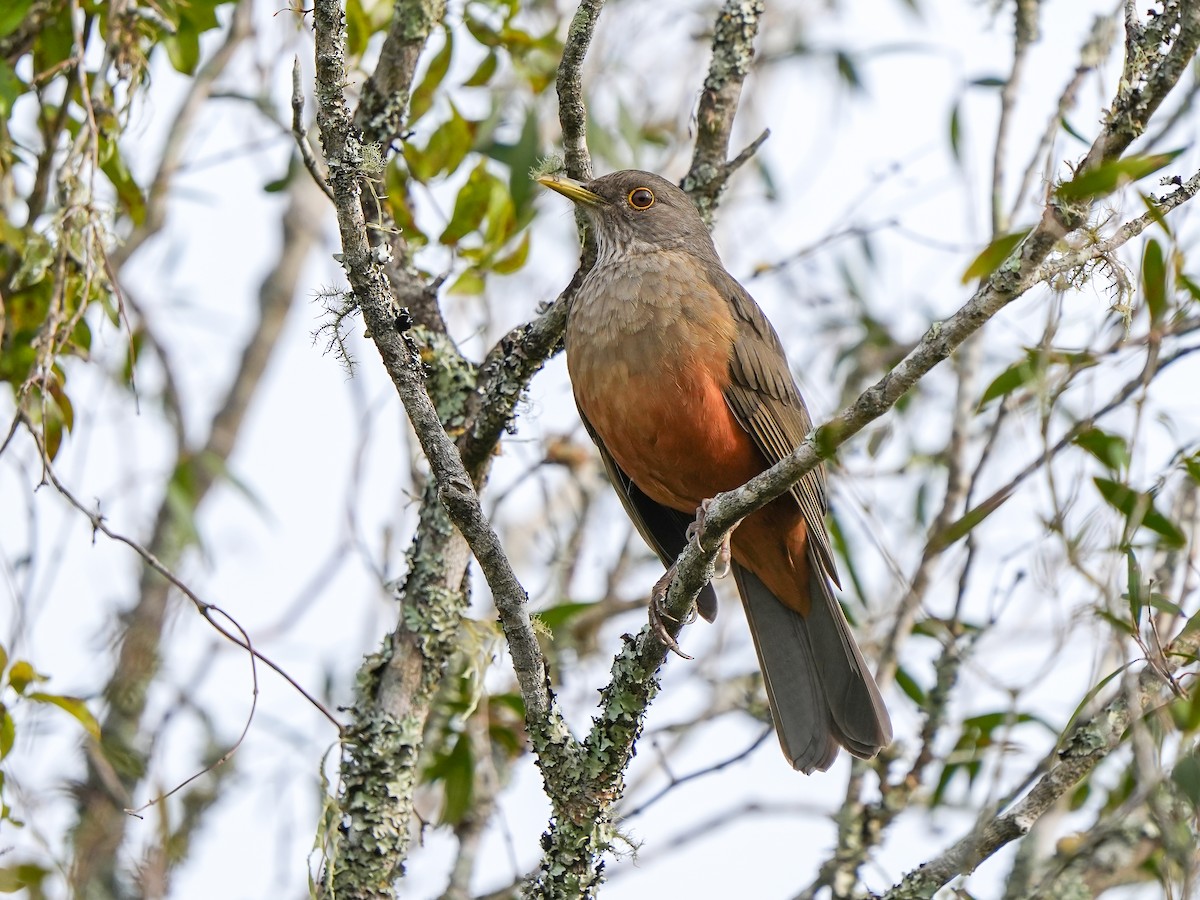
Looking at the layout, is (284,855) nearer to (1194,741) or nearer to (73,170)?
(73,170)

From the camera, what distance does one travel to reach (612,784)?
3.79 meters

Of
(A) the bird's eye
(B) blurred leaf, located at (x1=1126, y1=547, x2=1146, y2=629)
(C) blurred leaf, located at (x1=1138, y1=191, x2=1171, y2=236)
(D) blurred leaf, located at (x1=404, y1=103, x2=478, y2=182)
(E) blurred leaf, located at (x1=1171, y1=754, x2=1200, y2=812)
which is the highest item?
(A) the bird's eye

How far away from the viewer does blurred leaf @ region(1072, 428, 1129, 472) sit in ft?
12.8

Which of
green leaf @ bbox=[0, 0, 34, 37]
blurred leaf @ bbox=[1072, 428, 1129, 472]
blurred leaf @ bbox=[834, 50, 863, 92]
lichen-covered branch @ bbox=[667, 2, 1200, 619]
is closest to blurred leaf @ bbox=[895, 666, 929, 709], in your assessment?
blurred leaf @ bbox=[1072, 428, 1129, 472]

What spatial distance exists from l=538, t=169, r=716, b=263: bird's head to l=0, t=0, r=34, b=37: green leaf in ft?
6.65

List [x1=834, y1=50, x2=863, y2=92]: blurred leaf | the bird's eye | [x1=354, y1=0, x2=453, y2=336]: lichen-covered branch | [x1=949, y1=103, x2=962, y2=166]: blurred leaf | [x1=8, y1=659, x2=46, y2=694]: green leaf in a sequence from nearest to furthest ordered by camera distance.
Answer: [x1=8, y1=659, x2=46, y2=694]: green leaf, [x1=354, y1=0, x2=453, y2=336]: lichen-covered branch, the bird's eye, [x1=949, y1=103, x2=962, y2=166]: blurred leaf, [x1=834, y1=50, x2=863, y2=92]: blurred leaf

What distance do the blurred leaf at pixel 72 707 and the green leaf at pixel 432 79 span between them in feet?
7.74

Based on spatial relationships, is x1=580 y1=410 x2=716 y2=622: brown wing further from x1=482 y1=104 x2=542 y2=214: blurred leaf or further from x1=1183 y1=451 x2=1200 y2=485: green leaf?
x1=1183 y1=451 x2=1200 y2=485: green leaf

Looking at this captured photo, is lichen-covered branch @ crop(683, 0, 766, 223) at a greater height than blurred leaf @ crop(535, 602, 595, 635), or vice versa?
lichen-covered branch @ crop(683, 0, 766, 223)

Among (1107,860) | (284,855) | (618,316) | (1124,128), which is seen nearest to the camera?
(1124,128)

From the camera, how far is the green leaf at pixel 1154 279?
11.3 feet

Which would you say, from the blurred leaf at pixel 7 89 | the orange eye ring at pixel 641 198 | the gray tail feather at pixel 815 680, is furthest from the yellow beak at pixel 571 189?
the blurred leaf at pixel 7 89

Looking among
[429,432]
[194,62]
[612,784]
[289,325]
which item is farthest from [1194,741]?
[289,325]

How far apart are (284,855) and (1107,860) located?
333 cm
